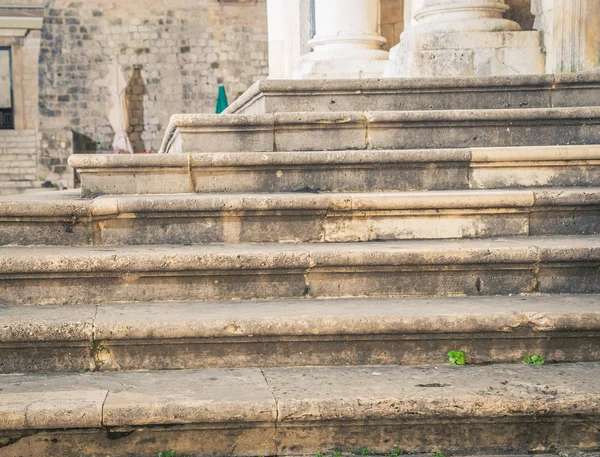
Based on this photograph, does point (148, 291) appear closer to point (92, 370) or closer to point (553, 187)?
point (92, 370)

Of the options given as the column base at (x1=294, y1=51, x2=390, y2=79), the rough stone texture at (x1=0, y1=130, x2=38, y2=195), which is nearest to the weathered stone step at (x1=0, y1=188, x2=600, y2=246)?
the column base at (x1=294, y1=51, x2=390, y2=79)

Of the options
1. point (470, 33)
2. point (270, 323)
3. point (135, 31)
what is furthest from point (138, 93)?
point (270, 323)

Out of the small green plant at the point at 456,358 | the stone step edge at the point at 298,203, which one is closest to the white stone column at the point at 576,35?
the stone step edge at the point at 298,203

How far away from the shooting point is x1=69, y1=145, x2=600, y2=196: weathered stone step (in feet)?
10.0

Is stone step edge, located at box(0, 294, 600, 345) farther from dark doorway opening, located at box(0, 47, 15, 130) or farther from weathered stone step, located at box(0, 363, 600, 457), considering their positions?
dark doorway opening, located at box(0, 47, 15, 130)

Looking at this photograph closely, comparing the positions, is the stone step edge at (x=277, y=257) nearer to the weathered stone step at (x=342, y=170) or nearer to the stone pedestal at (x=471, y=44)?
the weathered stone step at (x=342, y=170)

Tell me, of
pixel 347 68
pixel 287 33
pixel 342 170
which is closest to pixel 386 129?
pixel 342 170

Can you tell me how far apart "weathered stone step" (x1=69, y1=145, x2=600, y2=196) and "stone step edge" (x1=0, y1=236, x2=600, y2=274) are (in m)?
0.58

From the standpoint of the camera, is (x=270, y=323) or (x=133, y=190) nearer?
(x=270, y=323)

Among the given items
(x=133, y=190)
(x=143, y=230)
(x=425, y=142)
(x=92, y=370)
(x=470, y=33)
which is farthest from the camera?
(x=470, y=33)

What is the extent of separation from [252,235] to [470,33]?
105 inches

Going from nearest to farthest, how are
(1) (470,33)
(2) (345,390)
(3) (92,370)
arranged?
(2) (345,390) < (3) (92,370) < (1) (470,33)

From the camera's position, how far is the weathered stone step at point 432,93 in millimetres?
3746

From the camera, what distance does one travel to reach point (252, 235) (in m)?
2.75
